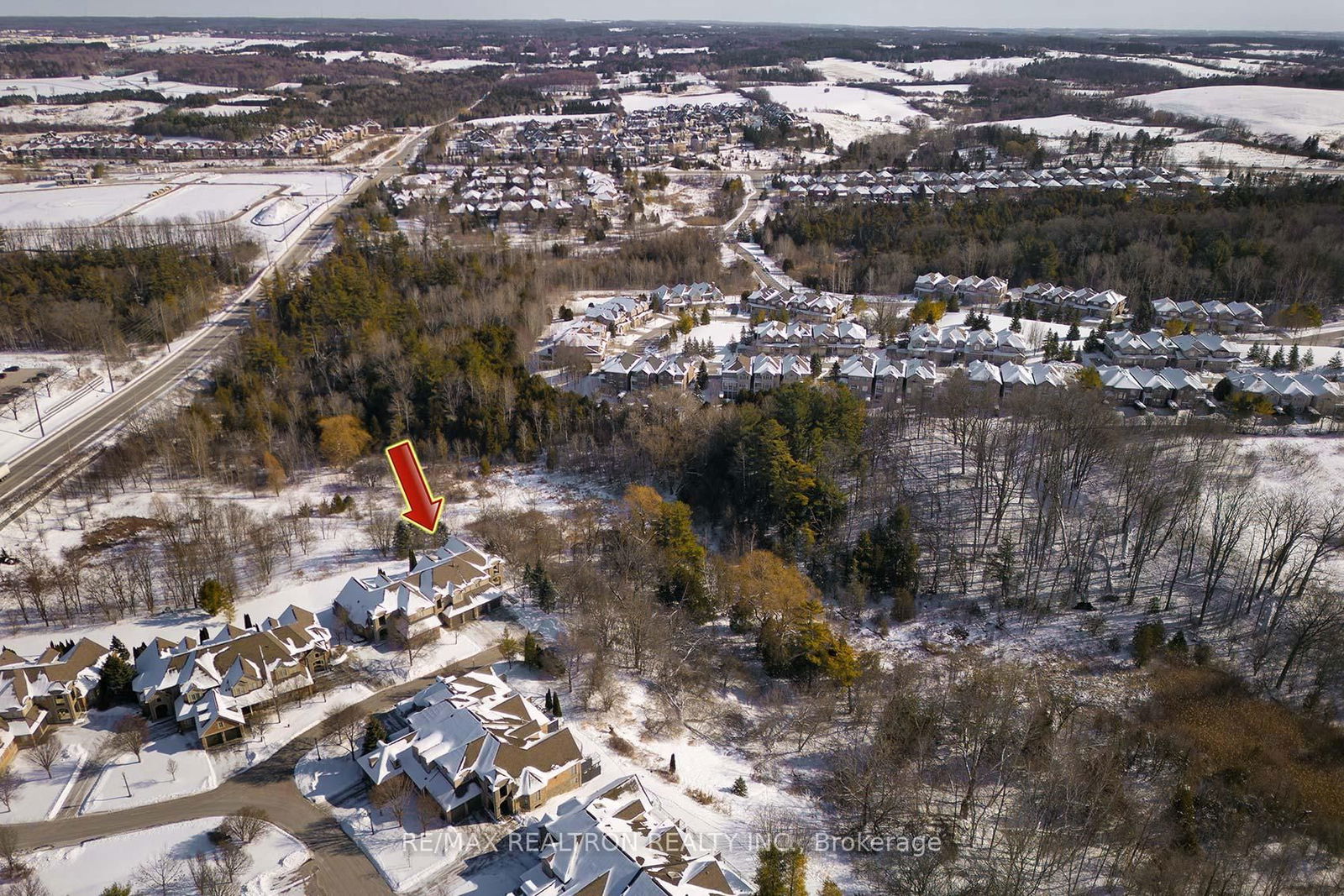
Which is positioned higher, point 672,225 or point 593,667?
point 672,225

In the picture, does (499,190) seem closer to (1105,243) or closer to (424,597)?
(1105,243)

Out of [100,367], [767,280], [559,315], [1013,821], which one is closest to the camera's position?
[1013,821]

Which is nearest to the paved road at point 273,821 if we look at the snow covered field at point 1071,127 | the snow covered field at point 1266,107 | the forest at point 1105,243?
the forest at point 1105,243

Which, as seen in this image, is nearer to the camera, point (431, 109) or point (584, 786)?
point (584, 786)

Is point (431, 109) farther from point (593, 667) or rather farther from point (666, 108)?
point (593, 667)

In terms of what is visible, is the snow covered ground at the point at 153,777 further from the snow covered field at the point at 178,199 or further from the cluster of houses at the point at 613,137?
the cluster of houses at the point at 613,137

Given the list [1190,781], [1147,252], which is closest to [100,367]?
[1190,781]
